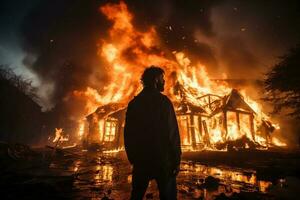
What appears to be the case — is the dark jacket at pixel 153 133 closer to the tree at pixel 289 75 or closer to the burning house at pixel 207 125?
the burning house at pixel 207 125

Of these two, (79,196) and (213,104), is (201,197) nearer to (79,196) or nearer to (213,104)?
(79,196)

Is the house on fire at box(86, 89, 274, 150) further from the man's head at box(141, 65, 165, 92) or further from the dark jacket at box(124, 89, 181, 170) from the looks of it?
the dark jacket at box(124, 89, 181, 170)

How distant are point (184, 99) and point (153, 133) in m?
19.7

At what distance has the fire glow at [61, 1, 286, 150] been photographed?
826 inches

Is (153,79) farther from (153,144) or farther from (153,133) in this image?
(153,144)

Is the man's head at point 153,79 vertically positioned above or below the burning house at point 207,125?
below

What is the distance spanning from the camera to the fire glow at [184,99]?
2098cm

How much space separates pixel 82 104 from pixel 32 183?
49836mm

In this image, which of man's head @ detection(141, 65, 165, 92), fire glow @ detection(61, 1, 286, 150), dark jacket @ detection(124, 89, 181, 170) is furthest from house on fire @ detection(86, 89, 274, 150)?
dark jacket @ detection(124, 89, 181, 170)

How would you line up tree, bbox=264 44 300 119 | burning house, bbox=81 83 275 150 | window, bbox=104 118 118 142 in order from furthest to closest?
1. window, bbox=104 118 118 142
2. burning house, bbox=81 83 275 150
3. tree, bbox=264 44 300 119

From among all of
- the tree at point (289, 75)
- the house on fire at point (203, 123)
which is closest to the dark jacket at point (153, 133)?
the house on fire at point (203, 123)

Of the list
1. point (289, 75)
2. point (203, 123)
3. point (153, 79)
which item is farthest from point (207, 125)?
point (153, 79)

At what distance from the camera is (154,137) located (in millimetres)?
2938

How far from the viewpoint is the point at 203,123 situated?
21.9 meters
